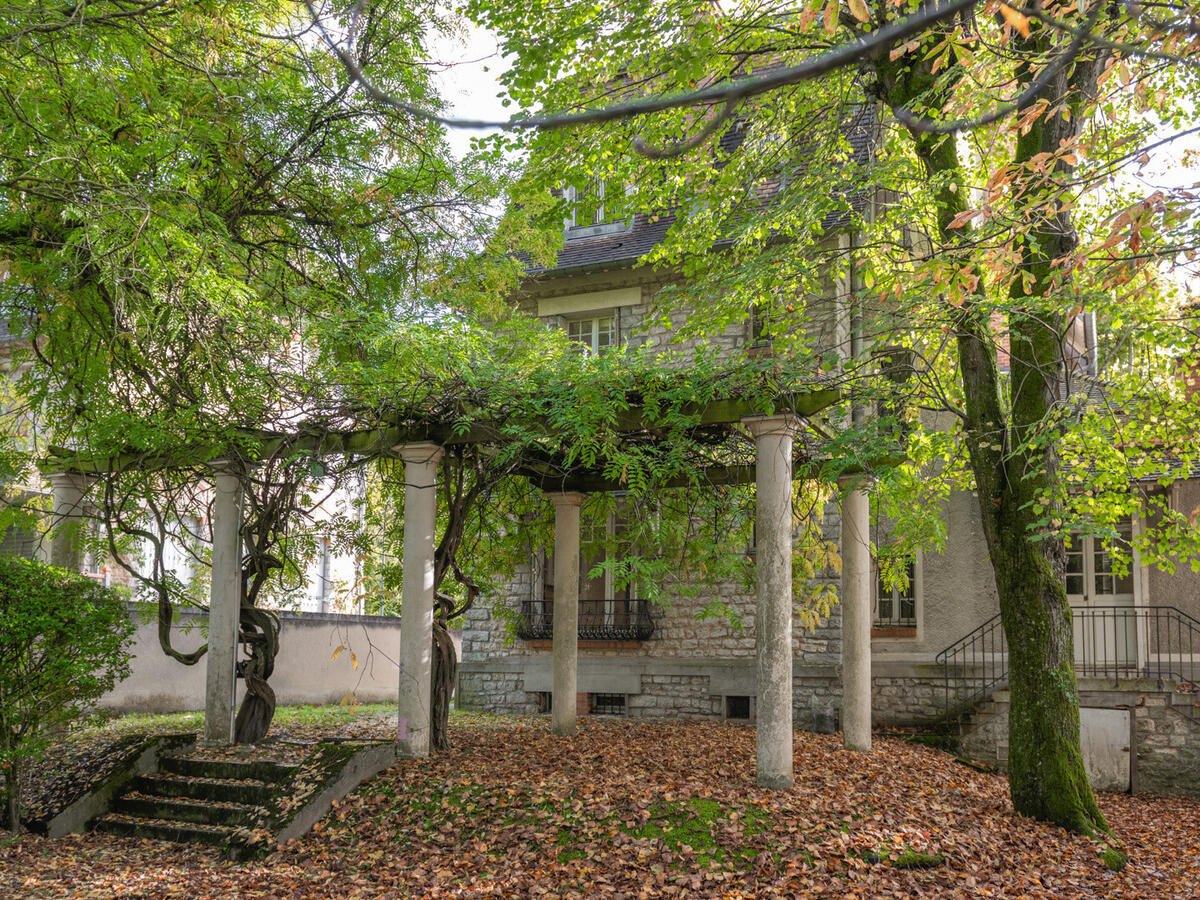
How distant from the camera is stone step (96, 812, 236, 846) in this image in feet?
23.9

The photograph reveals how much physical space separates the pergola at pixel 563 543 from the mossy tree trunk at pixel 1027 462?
1450 millimetres

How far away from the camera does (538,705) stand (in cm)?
1405

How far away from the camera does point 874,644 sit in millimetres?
13039

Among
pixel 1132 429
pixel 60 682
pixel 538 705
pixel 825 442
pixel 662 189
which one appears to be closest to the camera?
pixel 60 682

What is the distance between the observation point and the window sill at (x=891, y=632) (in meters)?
13.0

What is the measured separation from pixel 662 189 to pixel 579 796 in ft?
20.0

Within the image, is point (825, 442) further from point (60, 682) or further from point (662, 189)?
point (60, 682)

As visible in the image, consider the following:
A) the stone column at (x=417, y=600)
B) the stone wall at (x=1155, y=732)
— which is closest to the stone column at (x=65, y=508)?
the stone column at (x=417, y=600)

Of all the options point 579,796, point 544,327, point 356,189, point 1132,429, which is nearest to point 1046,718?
point 1132,429

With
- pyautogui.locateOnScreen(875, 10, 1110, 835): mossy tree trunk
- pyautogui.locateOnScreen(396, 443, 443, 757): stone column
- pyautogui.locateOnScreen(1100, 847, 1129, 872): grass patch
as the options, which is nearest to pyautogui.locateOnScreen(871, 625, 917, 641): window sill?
pyautogui.locateOnScreen(875, 10, 1110, 835): mossy tree trunk

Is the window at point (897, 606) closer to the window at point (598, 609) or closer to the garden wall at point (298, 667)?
the window at point (598, 609)

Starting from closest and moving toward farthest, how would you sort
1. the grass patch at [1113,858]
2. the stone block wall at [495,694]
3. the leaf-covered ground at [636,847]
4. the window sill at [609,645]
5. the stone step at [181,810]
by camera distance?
the leaf-covered ground at [636,847] → the grass patch at [1113,858] → the stone step at [181,810] → the window sill at [609,645] → the stone block wall at [495,694]

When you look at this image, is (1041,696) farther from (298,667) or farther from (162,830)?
(298,667)

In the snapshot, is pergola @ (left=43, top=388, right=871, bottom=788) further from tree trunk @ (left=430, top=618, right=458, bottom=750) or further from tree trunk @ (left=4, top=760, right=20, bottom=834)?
tree trunk @ (left=4, top=760, right=20, bottom=834)
